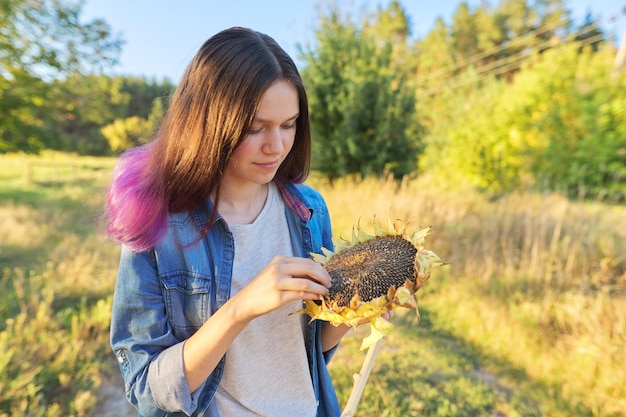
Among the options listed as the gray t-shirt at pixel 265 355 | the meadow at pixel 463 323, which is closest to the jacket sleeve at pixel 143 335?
the gray t-shirt at pixel 265 355

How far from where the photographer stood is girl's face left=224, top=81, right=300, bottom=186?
3.95 ft

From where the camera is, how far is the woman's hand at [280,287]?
36.9 inches

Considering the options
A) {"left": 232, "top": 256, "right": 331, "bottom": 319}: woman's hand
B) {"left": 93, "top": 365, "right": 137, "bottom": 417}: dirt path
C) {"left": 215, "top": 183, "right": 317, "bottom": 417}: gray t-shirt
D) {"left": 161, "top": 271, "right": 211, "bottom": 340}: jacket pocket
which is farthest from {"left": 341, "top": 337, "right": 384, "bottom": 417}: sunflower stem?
{"left": 93, "top": 365, "right": 137, "bottom": 417}: dirt path

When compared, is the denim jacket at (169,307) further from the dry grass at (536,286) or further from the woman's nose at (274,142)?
the dry grass at (536,286)

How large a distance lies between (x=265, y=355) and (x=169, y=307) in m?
0.37

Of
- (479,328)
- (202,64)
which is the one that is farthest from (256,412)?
(479,328)

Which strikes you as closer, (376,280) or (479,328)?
(376,280)

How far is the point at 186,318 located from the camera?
122cm

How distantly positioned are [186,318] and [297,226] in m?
0.49

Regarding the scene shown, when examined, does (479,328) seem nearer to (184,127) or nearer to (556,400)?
(556,400)

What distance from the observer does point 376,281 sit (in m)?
1.05

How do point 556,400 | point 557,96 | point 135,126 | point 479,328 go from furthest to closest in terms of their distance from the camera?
point 135,126, point 557,96, point 479,328, point 556,400

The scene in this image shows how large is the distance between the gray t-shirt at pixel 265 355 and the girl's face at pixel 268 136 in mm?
189

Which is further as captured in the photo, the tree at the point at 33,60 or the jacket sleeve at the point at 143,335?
the tree at the point at 33,60
